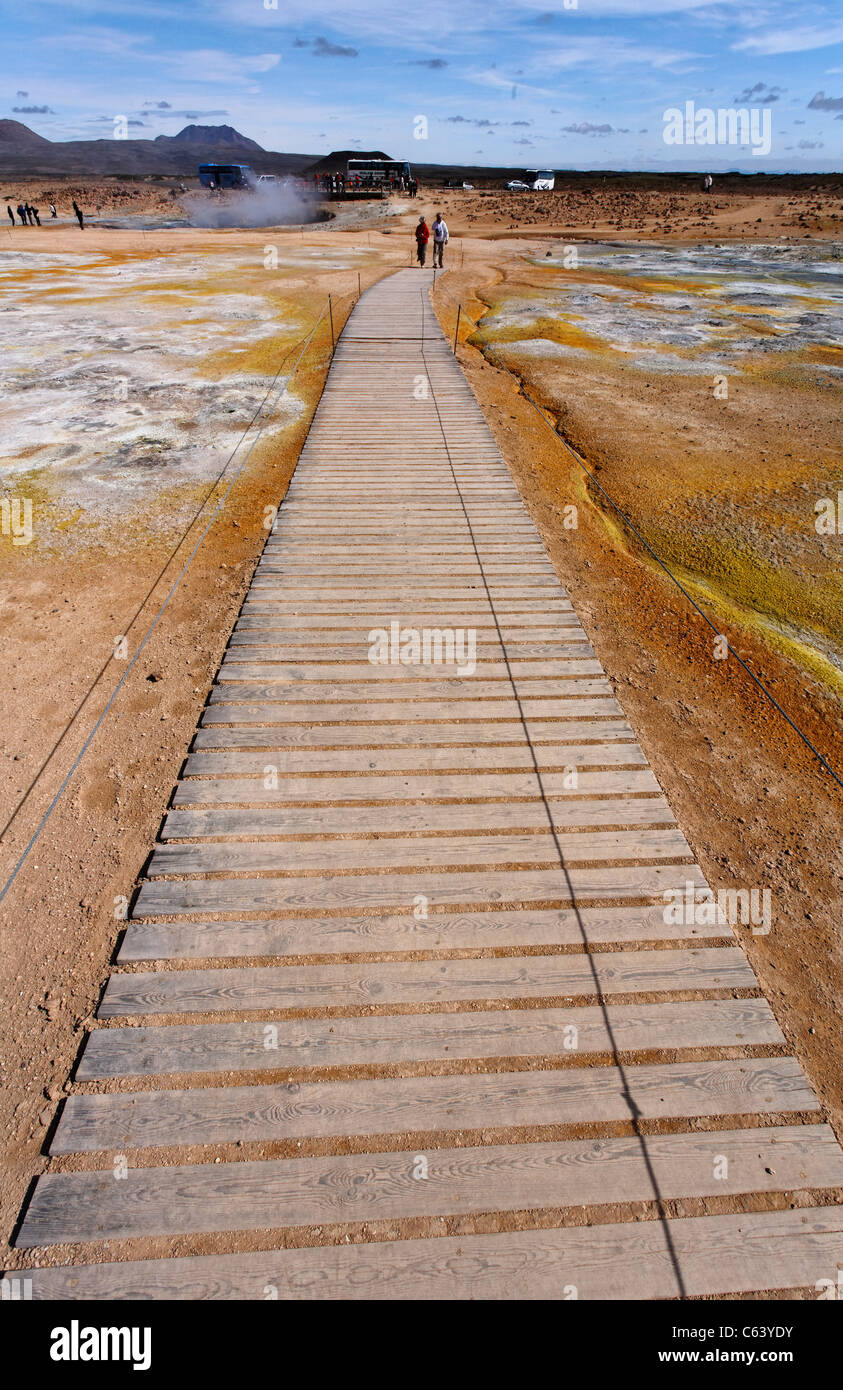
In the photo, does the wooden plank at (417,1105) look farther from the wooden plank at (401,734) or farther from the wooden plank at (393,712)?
the wooden plank at (393,712)

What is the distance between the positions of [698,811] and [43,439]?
51.3 feet

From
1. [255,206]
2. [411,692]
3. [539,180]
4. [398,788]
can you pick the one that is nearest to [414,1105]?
[398,788]

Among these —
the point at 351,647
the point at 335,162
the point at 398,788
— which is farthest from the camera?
the point at 335,162

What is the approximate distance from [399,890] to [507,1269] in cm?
255

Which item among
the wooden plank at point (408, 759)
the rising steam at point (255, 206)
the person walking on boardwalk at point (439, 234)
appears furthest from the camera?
the rising steam at point (255, 206)

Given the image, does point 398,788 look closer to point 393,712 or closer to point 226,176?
point 393,712

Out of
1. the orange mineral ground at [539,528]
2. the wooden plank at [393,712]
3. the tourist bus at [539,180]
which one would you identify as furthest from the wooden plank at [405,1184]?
the tourist bus at [539,180]

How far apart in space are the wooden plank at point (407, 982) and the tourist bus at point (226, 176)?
87403 mm

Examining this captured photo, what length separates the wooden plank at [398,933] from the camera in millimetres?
5148

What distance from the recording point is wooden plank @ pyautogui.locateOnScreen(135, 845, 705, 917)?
5434mm

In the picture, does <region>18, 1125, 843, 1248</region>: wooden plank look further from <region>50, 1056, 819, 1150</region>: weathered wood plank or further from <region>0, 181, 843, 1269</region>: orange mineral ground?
<region>0, 181, 843, 1269</region>: orange mineral ground

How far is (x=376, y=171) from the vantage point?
66.2 m
